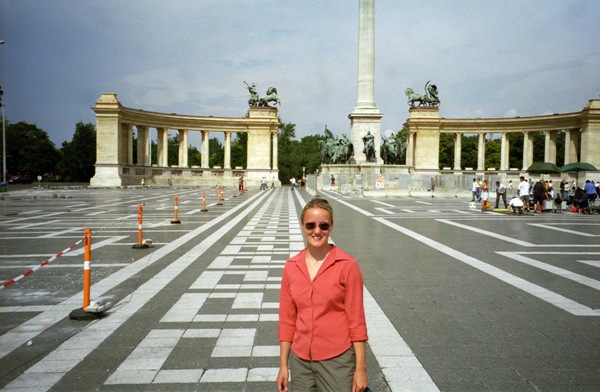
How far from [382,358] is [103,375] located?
2.81 metres

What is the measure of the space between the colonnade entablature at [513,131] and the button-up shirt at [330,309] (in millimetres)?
77989

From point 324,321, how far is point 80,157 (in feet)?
340

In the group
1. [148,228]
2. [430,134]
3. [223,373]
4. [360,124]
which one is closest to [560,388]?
[223,373]

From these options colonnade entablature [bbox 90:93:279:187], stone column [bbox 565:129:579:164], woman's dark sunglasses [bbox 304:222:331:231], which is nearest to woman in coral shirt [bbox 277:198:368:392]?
woman's dark sunglasses [bbox 304:222:331:231]

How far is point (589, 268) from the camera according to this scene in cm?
1068

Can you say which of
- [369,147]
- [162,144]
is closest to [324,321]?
[369,147]

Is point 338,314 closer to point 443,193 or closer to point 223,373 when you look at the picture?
point 223,373

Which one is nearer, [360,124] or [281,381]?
[281,381]

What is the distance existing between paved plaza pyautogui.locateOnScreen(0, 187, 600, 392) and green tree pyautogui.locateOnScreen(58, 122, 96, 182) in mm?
Result: 89658

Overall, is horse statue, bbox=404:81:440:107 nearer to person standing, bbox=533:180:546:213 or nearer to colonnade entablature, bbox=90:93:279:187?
colonnade entablature, bbox=90:93:279:187

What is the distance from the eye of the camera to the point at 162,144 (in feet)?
271

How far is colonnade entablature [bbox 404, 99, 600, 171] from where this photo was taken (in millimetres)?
70781

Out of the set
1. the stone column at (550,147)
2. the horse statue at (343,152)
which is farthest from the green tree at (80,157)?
the stone column at (550,147)

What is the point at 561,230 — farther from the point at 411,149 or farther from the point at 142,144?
the point at 142,144
